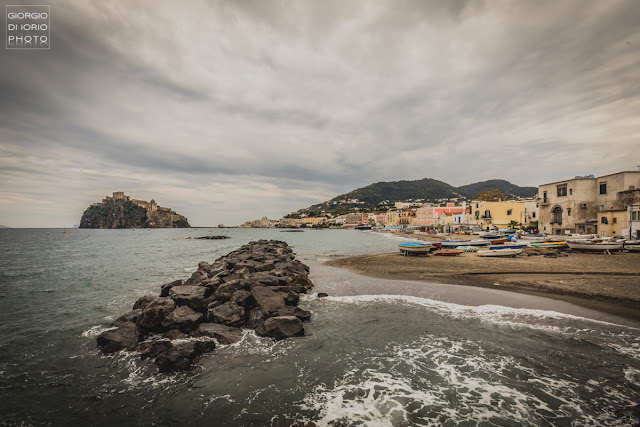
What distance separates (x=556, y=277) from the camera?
1723 centimetres

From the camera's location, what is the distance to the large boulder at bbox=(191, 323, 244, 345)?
937 cm

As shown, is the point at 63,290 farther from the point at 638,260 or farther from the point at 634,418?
the point at 638,260

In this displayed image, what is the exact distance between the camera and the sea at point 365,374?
569cm

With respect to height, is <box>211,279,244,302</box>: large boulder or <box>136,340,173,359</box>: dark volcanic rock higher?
<box>211,279,244,302</box>: large boulder

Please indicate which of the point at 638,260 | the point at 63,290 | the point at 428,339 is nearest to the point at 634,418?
the point at 428,339

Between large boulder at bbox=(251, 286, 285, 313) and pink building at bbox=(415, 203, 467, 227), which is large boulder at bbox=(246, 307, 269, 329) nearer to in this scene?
A: large boulder at bbox=(251, 286, 285, 313)

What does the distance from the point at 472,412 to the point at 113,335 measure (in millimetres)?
11106

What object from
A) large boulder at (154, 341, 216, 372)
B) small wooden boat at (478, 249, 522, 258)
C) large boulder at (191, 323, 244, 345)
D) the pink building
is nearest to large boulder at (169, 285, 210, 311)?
large boulder at (191, 323, 244, 345)

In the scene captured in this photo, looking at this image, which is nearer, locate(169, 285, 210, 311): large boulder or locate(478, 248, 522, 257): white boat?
locate(169, 285, 210, 311): large boulder

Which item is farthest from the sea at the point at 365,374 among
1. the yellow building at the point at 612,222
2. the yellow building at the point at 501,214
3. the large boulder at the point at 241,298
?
the yellow building at the point at 501,214

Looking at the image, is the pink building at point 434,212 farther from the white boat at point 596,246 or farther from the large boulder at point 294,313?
the large boulder at point 294,313

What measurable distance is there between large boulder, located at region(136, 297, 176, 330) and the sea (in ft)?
5.09

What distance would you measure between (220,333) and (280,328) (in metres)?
2.21

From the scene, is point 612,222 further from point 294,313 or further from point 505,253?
point 294,313
